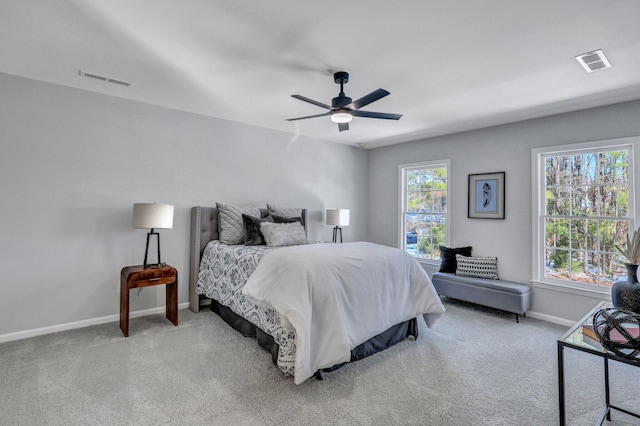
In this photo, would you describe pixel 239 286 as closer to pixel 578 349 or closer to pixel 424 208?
pixel 578 349

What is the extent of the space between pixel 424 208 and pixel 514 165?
1.54 meters

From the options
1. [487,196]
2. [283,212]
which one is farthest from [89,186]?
[487,196]

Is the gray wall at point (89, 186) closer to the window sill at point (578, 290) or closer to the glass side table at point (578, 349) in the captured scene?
the glass side table at point (578, 349)

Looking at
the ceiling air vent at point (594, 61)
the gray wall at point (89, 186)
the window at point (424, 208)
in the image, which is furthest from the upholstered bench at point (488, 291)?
the gray wall at point (89, 186)

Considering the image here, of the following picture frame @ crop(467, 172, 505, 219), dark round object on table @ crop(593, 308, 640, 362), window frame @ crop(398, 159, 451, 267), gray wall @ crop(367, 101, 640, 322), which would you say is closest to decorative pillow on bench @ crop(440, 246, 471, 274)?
gray wall @ crop(367, 101, 640, 322)

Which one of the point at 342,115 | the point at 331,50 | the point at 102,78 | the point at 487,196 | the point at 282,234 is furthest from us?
the point at 487,196

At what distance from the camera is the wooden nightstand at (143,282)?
3062mm

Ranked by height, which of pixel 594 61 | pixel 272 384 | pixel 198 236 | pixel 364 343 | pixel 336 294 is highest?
pixel 594 61

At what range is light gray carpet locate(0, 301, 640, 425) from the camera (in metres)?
1.90

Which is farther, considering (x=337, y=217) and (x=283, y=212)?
(x=337, y=217)

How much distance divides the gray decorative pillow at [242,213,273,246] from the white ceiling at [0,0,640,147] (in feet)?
4.58

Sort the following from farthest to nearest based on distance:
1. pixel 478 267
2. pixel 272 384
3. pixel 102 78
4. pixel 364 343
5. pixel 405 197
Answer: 1. pixel 405 197
2. pixel 478 267
3. pixel 102 78
4. pixel 364 343
5. pixel 272 384

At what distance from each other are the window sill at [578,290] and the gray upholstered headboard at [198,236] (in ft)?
13.7

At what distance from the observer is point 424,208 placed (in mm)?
5328
